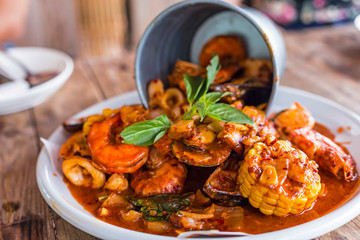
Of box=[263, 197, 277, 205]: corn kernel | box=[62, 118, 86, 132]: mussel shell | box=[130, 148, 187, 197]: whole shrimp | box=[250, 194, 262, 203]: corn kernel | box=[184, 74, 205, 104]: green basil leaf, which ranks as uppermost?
box=[184, 74, 205, 104]: green basil leaf

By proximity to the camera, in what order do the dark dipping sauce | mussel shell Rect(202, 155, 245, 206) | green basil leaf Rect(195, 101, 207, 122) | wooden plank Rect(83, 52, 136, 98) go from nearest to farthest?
the dark dipping sauce < mussel shell Rect(202, 155, 245, 206) < green basil leaf Rect(195, 101, 207, 122) < wooden plank Rect(83, 52, 136, 98)

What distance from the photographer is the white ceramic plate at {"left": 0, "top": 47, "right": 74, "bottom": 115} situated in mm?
2371

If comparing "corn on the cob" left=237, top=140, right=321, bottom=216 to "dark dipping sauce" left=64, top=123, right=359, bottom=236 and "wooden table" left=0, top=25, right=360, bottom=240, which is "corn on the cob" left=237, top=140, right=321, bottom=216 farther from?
"wooden table" left=0, top=25, right=360, bottom=240

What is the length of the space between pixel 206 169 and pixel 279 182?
40 cm

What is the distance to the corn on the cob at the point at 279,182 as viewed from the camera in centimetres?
132

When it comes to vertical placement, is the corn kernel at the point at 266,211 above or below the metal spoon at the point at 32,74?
above

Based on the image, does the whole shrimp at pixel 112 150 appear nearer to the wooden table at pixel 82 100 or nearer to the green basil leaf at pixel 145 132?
the green basil leaf at pixel 145 132

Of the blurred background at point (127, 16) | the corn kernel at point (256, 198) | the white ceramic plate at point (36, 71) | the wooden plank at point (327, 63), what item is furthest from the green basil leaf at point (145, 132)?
the blurred background at point (127, 16)

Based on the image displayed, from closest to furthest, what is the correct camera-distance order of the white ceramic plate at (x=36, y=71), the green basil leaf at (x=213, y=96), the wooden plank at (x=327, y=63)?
the green basil leaf at (x=213, y=96) < the white ceramic plate at (x=36, y=71) < the wooden plank at (x=327, y=63)

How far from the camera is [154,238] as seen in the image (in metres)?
1.22

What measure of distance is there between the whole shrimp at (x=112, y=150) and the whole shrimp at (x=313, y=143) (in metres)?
0.72

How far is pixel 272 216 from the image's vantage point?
1.37 meters

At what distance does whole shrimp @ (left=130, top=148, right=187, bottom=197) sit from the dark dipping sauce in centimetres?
9

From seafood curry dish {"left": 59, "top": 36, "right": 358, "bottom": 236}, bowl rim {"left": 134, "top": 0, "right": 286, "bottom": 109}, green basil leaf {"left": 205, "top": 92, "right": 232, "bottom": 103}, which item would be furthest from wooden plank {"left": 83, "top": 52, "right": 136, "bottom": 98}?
green basil leaf {"left": 205, "top": 92, "right": 232, "bottom": 103}
